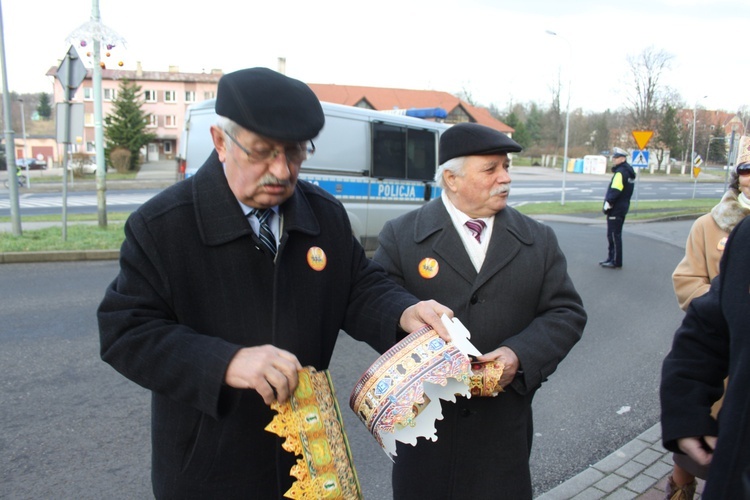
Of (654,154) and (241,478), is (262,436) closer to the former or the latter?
(241,478)

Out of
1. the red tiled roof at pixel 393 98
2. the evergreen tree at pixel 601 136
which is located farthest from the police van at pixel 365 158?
the evergreen tree at pixel 601 136

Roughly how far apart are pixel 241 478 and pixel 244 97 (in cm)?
108

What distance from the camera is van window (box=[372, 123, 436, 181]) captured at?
9.72 m

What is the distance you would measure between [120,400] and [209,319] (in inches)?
133

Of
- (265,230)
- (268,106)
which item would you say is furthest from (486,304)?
(268,106)

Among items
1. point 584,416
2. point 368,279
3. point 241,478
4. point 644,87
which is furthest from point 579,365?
point 644,87

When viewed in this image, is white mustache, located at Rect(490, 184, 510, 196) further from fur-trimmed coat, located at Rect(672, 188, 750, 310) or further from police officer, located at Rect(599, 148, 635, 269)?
police officer, located at Rect(599, 148, 635, 269)

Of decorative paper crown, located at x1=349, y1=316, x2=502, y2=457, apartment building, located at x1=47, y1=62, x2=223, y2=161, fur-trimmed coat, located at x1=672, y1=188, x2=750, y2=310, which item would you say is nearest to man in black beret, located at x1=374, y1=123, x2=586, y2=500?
decorative paper crown, located at x1=349, y1=316, x2=502, y2=457

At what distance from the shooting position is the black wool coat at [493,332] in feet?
7.82

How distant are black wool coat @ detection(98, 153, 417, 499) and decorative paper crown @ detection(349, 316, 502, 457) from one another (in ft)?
0.76

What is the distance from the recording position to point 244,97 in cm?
161

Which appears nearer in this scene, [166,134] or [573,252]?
[573,252]

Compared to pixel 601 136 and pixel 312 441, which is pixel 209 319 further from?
pixel 601 136

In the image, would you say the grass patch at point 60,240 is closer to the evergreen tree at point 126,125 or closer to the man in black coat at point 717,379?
the man in black coat at point 717,379
